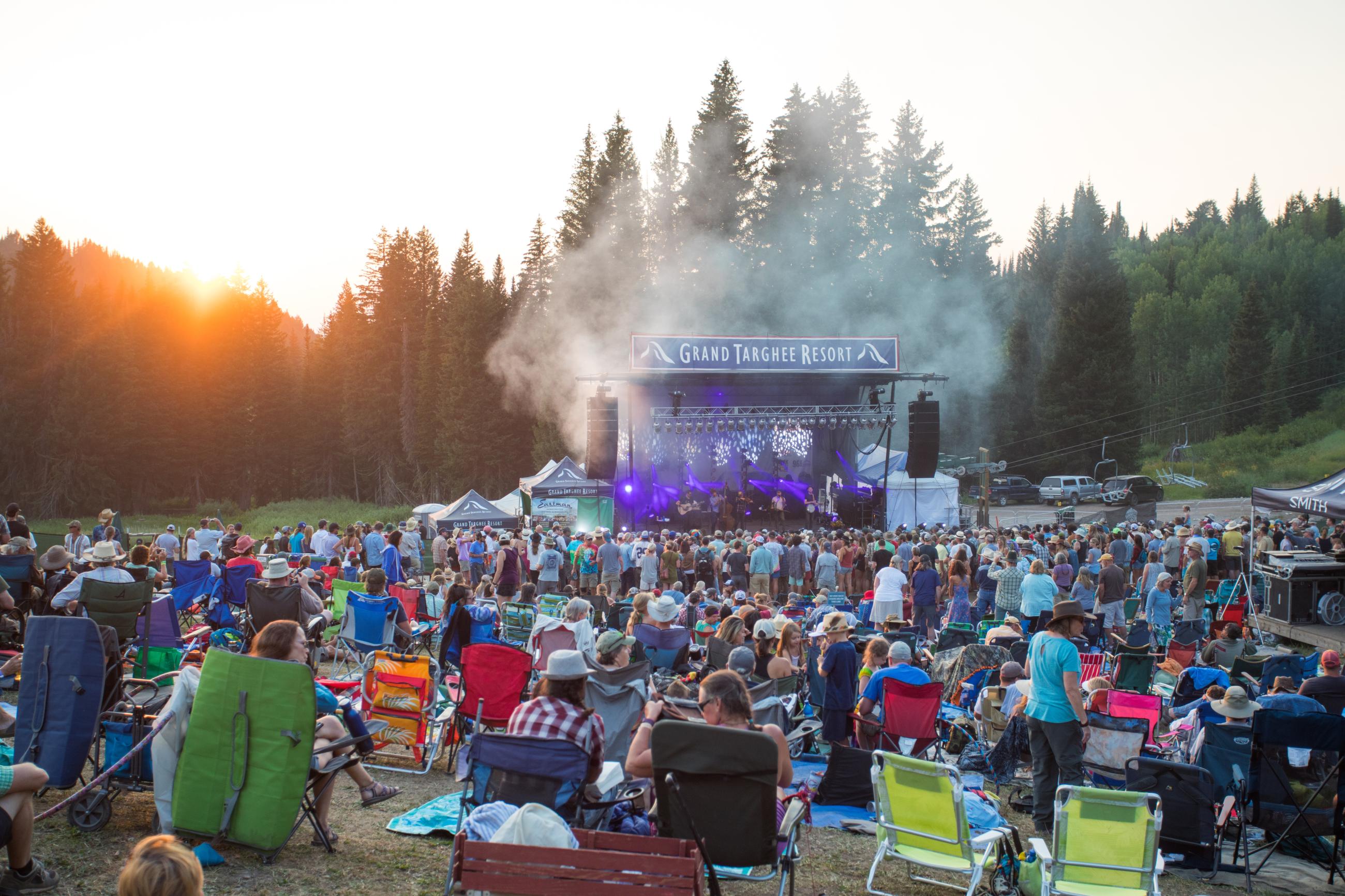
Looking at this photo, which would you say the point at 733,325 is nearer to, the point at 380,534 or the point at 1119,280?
the point at 1119,280

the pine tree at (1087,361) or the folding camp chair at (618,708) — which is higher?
the pine tree at (1087,361)

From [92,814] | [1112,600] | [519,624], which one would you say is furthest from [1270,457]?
[92,814]

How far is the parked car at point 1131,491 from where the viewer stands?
3206 centimetres

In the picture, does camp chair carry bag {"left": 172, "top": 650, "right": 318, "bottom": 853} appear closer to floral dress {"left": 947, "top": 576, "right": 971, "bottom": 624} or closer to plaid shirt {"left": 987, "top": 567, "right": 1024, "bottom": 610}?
floral dress {"left": 947, "top": 576, "right": 971, "bottom": 624}

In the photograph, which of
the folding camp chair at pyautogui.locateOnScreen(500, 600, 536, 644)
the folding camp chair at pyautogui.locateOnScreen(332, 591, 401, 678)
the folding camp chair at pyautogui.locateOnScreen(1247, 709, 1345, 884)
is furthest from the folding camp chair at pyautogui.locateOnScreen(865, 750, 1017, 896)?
the folding camp chair at pyautogui.locateOnScreen(500, 600, 536, 644)

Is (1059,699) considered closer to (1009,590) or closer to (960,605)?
(960,605)

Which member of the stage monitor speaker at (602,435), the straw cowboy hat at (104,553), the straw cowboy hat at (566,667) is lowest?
the straw cowboy hat at (566,667)

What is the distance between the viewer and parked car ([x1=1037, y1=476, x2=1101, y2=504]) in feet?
121

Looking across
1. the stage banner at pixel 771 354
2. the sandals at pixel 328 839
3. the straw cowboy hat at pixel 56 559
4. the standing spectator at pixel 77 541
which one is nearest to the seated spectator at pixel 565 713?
the sandals at pixel 328 839

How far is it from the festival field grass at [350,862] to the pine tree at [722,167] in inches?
1528

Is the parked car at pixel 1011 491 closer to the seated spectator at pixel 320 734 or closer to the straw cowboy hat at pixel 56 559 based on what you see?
the straw cowboy hat at pixel 56 559

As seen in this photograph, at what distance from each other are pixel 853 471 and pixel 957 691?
1827 cm

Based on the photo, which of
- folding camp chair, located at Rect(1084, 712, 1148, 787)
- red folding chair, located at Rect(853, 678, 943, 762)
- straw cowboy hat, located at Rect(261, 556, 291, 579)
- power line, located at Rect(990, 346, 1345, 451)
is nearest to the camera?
folding camp chair, located at Rect(1084, 712, 1148, 787)

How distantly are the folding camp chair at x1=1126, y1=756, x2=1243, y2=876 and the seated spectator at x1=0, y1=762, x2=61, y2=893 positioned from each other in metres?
4.82
